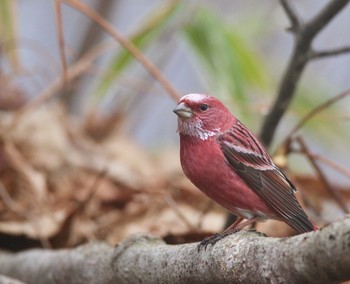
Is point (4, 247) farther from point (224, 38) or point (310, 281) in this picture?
point (310, 281)

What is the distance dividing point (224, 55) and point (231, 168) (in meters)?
2.18

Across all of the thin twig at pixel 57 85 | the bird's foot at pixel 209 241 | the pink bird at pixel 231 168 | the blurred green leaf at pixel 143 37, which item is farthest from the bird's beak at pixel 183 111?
the blurred green leaf at pixel 143 37

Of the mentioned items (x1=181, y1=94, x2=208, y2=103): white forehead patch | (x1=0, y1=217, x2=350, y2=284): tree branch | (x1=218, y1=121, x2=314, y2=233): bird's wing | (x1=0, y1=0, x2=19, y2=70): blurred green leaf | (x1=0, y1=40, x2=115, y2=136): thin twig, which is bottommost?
(x1=0, y1=217, x2=350, y2=284): tree branch

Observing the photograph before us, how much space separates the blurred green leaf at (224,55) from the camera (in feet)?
15.9

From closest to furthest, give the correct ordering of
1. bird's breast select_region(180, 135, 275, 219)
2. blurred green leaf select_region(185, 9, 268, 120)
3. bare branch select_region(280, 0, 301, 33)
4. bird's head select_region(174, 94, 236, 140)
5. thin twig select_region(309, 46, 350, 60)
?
bird's breast select_region(180, 135, 275, 219) → bird's head select_region(174, 94, 236, 140) → thin twig select_region(309, 46, 350, 60) → bare branch select_region(280, 0, 301, 33) → blurred green leaf select_region(185, 9, 268, 120)

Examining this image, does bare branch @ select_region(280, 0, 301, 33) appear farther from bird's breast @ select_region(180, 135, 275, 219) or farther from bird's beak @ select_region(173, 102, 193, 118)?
bird's breast @ select_region(180, 135, 275, 219)

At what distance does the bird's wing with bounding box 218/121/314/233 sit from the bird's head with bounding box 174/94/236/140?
5cm

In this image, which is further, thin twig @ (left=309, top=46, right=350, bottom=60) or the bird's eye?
thin twig @ (left=309, top=46, right=350, bottom=60)

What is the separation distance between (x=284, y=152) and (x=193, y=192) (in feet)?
4.37

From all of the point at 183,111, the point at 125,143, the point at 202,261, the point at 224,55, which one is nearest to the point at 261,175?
the point at 183,111

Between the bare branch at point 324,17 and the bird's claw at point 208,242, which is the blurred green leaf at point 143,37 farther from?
the bird's claw at point 208,242

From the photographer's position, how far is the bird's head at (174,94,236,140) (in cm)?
307

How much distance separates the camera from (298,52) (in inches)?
144

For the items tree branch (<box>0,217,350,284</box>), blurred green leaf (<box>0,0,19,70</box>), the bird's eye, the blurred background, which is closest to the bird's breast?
the bird's eye
